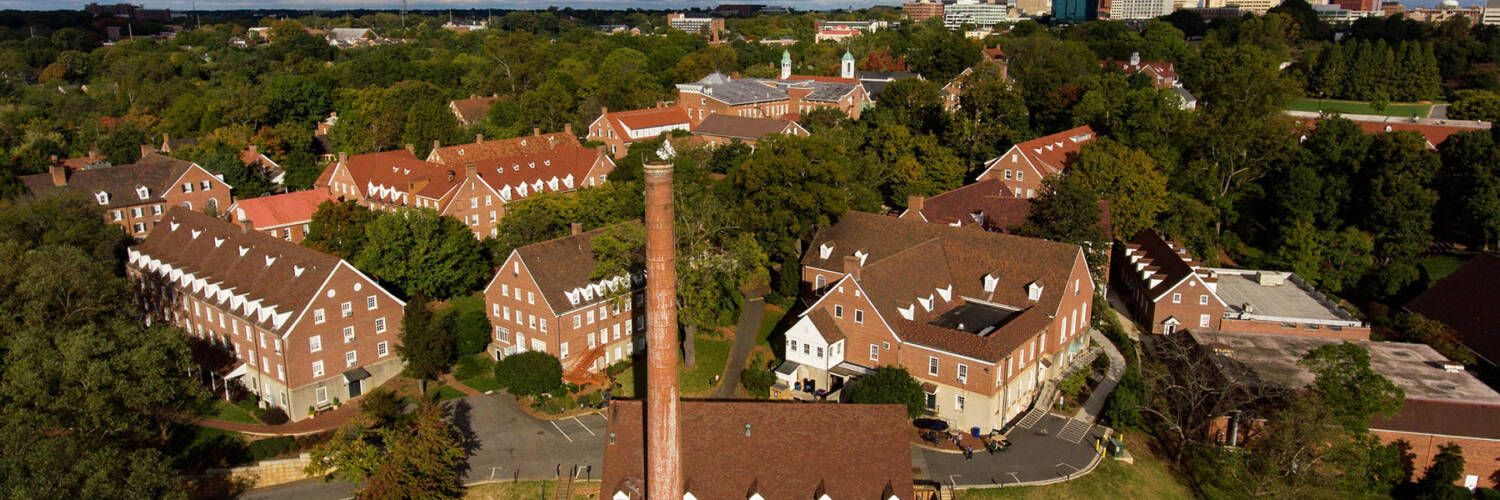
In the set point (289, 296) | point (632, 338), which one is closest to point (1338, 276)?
point (632, 338)

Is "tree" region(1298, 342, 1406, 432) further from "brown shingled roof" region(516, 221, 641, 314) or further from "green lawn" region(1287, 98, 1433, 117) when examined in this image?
"green lawn" region(1287, 98, 1433, 117)

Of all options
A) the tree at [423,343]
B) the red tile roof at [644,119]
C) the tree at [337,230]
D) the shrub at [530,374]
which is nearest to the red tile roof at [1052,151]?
the red tile roof at [644,119]

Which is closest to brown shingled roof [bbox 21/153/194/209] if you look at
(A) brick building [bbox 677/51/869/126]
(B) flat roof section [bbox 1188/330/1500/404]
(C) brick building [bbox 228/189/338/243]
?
(C) brick building [bbox 228/189/338/243]

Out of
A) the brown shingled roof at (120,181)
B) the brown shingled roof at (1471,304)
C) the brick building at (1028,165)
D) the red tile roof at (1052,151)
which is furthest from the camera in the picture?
the red tile roof at (1052,151)

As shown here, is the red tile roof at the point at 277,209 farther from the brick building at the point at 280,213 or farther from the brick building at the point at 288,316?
the brick building at the point at 288,316

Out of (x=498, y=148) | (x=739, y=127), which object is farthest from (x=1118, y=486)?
(x=739, y=127)

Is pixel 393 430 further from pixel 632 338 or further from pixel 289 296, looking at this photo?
pixel 632 338

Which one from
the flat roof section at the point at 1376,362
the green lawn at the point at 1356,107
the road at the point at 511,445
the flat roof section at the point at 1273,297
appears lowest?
the road at the point at 511,445
